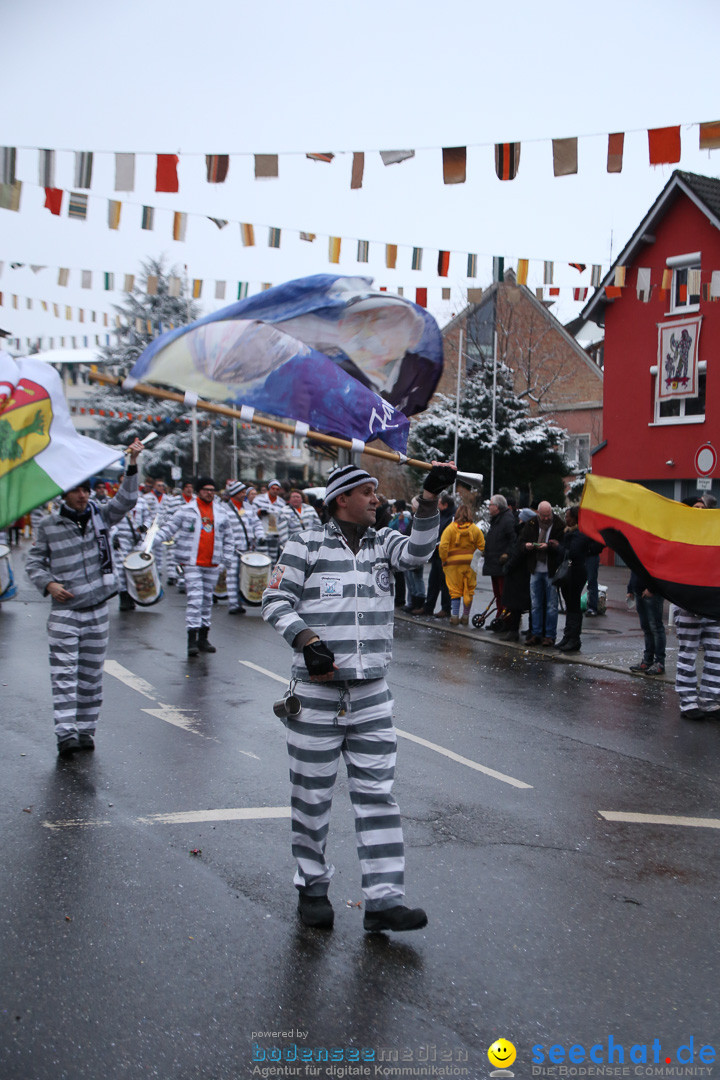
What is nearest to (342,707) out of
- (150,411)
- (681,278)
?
(681,278)

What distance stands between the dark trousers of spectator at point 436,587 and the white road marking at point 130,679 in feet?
22.1

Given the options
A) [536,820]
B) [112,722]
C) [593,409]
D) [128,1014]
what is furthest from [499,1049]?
[593,409]

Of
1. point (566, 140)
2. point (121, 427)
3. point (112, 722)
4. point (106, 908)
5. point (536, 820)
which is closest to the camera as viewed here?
point (106, 908)

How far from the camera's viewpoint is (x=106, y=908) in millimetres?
4391

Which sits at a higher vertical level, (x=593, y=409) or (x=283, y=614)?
(x=593, y=409)

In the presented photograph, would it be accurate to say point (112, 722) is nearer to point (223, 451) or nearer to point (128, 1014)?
point (128, 1014)

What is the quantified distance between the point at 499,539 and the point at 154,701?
272 inches

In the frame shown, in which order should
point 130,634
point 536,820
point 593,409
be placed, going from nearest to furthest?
1. point 536,820
2. point 130,634
3. point 593,409

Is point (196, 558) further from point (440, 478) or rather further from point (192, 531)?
point (440, 478)

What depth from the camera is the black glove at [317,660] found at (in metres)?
4.19

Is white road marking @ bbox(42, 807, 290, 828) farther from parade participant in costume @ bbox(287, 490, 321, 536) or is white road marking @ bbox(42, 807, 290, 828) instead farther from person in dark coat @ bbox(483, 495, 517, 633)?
parade participant in costume @ bbox(287, 490, 321, 536)

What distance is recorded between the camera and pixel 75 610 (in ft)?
23.5

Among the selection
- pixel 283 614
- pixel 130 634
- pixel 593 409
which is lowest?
pixel 130 634

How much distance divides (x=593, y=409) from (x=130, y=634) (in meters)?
33.5
